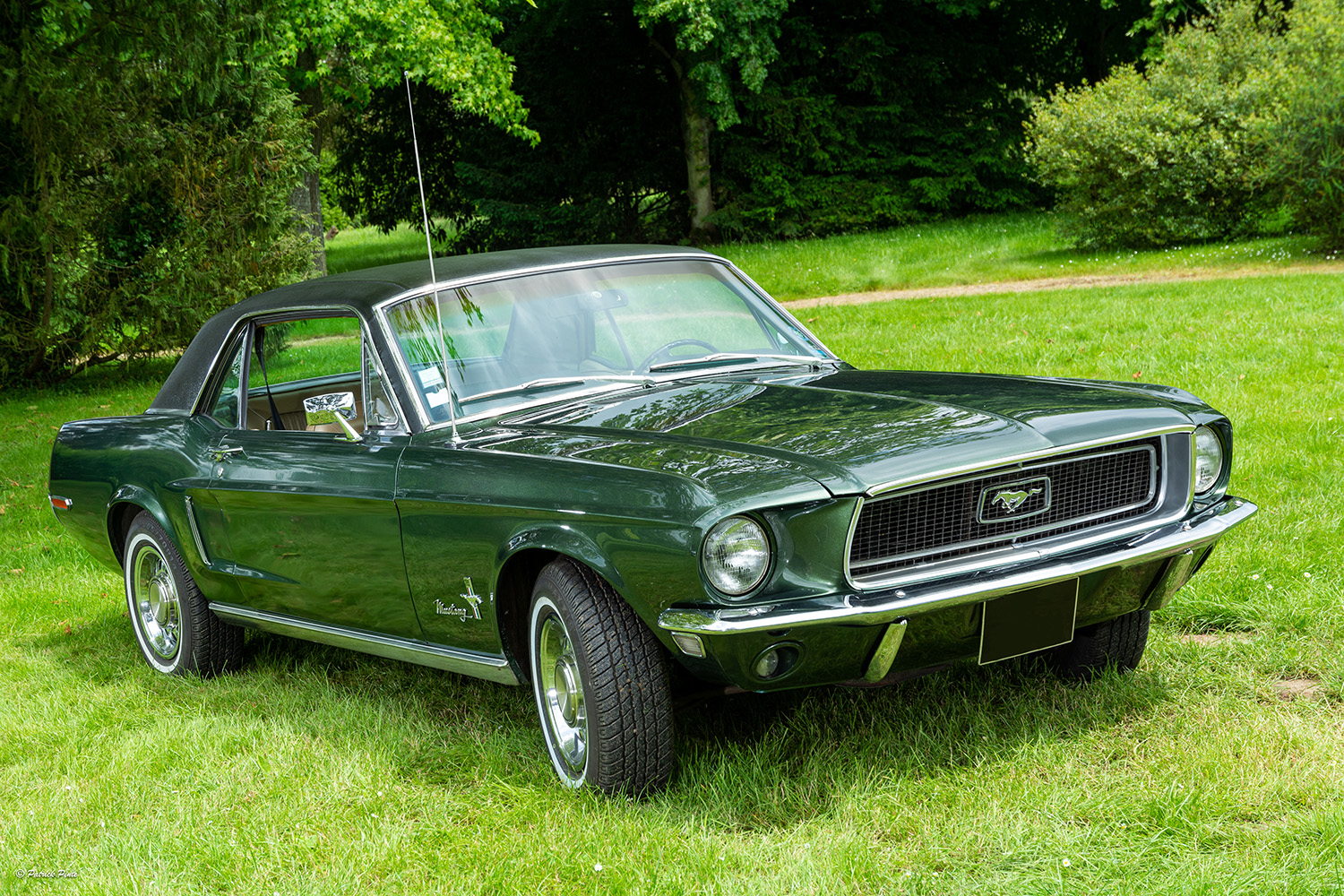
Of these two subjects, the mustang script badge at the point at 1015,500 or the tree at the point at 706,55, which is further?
the tree at the point at 706,55

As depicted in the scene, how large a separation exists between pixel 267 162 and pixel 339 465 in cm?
1371

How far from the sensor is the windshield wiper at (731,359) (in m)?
4.44

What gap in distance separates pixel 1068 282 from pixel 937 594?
559 inches

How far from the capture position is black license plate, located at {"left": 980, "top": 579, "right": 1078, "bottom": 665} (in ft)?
10.7

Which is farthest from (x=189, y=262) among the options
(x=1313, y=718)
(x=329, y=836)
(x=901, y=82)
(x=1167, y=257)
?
(x=901, y=82)

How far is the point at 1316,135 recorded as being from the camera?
52.5ft

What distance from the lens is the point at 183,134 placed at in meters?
15.8

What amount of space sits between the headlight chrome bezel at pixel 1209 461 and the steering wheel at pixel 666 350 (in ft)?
5.47

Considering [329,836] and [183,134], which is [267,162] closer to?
[183,134]

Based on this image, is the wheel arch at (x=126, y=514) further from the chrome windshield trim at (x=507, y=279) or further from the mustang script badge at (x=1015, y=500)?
the mustang script badge at (x=1015, y=500)

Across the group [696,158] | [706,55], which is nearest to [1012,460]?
[706,55]

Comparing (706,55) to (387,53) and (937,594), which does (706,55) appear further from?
(937,594)

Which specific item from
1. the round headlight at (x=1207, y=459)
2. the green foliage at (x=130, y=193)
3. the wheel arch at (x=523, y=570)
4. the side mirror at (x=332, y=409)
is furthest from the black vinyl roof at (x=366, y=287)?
the green foliage at (x=130, y=193)

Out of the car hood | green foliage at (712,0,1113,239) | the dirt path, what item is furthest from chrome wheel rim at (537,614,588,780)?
green foliage at (712,0,1113,239)
